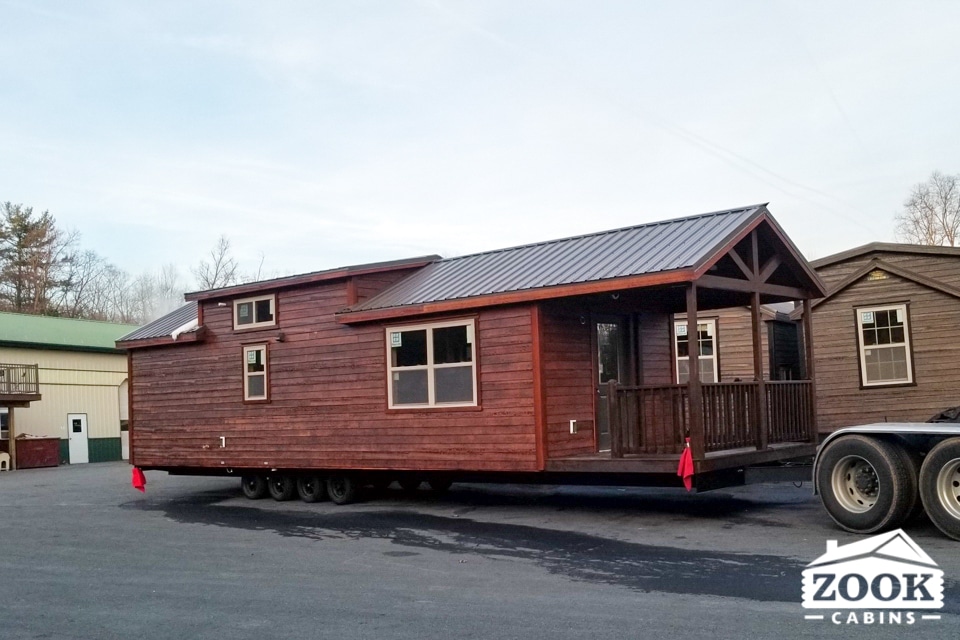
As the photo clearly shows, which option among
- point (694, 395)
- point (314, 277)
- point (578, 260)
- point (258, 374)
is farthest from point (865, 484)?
point (258, 374)

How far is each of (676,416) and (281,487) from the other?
8.16m

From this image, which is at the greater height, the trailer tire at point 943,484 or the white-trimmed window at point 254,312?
the white-trimmed window at point 254,312

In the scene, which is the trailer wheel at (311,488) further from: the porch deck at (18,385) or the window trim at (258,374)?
the porch deck at (18,385)

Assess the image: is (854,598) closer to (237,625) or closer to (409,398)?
(237,625)

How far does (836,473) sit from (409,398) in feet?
21.6

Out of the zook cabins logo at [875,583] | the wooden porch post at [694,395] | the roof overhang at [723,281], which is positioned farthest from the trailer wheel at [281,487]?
the zook cabins logo at [875,583]

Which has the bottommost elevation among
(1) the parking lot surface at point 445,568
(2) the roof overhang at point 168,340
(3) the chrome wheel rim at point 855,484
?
(1) the parking lot surface at point 445,568

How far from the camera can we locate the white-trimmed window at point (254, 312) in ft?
54.5

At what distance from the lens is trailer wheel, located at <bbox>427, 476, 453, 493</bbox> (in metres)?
15.4

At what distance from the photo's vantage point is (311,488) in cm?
1638

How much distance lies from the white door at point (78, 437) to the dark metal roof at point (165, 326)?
703 inches

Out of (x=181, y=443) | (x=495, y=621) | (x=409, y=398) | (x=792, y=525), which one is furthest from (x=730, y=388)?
(x=181, y=443)

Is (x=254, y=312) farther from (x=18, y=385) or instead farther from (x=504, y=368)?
(x=18, y=385)

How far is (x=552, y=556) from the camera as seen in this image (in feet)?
32.5
